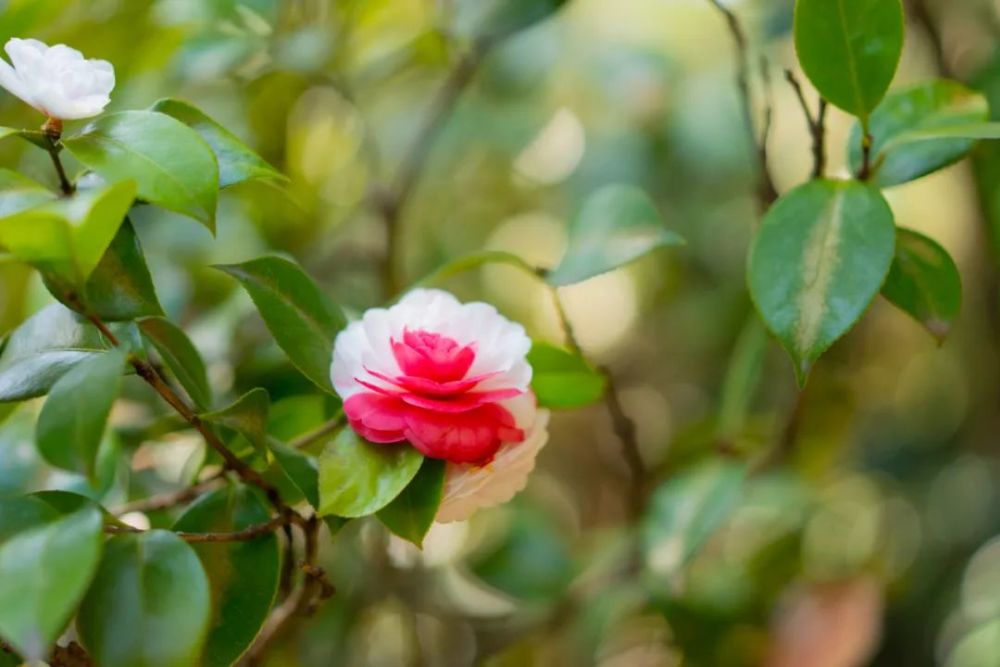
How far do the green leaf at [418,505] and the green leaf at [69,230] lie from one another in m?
0.20

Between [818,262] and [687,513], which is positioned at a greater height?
[818,262]

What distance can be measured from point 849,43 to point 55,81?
44cm

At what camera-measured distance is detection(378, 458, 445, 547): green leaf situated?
54cm

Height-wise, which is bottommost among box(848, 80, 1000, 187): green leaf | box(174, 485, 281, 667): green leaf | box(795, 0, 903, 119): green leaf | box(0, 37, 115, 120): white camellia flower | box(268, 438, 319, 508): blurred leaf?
box(174, 485, 281, 667): green leaf

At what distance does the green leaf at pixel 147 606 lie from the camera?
1.50 ft

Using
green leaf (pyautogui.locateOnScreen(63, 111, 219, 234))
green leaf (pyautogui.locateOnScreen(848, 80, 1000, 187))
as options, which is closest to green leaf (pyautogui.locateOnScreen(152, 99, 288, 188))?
green leaf (pyautogui.locateOnScreen(63, 111, 219, 234))

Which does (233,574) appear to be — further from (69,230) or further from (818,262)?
(818,262)

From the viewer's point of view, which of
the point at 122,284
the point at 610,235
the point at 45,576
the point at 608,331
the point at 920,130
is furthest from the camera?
the point at 608,331

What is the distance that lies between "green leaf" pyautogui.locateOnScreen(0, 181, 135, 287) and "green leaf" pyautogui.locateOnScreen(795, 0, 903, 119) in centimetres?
39

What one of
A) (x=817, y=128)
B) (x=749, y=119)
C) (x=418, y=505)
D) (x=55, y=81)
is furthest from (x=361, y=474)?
(x=749, y=119)

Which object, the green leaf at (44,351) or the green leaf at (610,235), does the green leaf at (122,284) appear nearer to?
the green leaf at (44,351)

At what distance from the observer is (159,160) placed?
0.51m

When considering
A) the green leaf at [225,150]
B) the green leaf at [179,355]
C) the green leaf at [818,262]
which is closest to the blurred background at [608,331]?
the green leaf at [179,355]

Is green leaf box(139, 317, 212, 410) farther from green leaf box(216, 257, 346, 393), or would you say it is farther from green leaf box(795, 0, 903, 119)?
green leaf box(795, 0, 903, 119)
